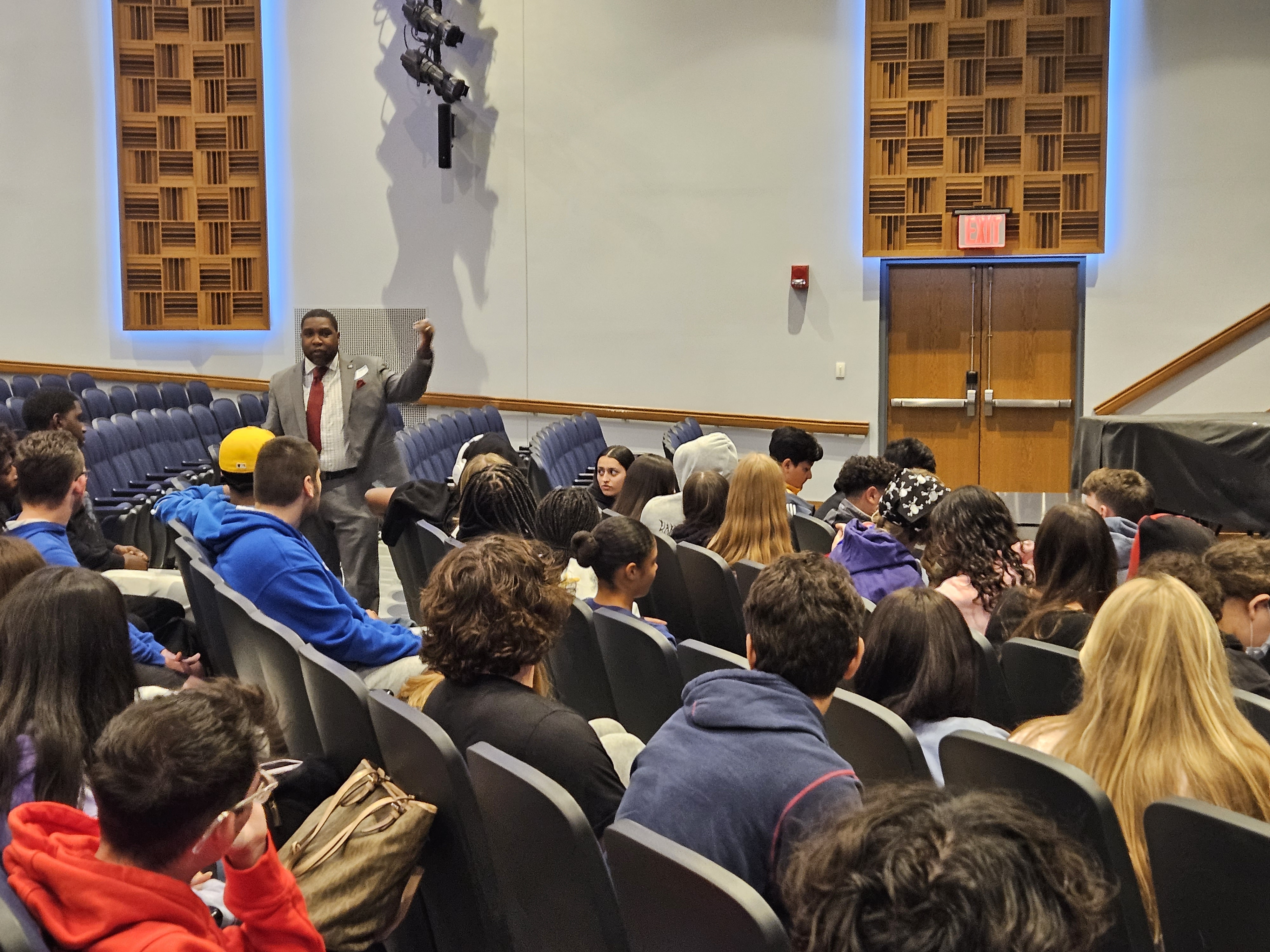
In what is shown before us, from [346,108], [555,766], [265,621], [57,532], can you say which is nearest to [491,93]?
[346,108]

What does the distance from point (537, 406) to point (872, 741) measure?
6.93 metres

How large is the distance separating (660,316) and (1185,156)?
359 centimetres

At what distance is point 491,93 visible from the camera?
28.3ft

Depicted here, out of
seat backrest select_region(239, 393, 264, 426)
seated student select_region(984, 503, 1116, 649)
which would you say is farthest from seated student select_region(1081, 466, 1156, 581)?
seat backrest select_region(239, 393, 264, 426)

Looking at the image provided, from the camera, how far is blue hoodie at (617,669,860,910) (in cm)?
154

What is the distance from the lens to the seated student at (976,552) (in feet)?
10.4

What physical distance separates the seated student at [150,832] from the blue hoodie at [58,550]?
66.6 inches

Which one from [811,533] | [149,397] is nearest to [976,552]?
[811,533]

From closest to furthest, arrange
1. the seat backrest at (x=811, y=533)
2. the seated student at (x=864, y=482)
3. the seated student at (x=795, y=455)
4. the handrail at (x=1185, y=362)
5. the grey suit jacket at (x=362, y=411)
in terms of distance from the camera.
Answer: the seat backrest at (x=811, y=533) → the seated student at (x=864, y=482) → the grey suit jacket at (x=362, y=411) → the seated student at (x=795, y=455) → the handrail at (x=1185, y=362)

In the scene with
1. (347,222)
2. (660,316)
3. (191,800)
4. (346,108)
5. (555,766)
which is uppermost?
(346,108)

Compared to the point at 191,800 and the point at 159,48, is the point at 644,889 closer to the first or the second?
the point at 191,800

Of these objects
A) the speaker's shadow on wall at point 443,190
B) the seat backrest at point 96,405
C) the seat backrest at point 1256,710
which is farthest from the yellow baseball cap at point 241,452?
Answer: the speaker's shadow on wall at point 443,190

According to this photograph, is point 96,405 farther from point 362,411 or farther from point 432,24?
point 362,411

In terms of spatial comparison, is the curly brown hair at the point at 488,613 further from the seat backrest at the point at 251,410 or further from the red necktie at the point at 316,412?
the seat backrest at the point at 251,410
